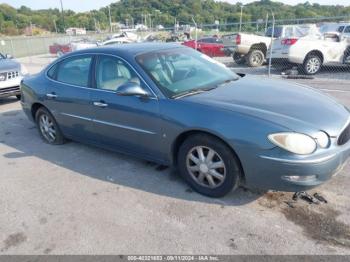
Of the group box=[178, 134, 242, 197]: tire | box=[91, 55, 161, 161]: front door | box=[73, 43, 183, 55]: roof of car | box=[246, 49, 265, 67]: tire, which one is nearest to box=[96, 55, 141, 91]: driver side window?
box=[91, 55, 161, 161]: front door

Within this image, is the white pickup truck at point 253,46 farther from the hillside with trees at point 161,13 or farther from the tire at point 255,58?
the hillside with trees at point 161,13

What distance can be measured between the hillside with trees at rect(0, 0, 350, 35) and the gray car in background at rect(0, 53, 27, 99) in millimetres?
18233

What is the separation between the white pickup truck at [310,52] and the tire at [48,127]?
8.51 meters

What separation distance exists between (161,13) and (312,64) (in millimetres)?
44297

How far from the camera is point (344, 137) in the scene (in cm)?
311

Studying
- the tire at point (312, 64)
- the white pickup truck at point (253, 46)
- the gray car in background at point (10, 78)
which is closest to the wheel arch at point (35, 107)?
the gray car in background at point (10, 78)

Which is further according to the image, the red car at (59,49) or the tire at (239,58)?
the red car at (59,49)

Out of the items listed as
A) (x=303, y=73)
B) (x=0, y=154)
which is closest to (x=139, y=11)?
(x=303, y=73)

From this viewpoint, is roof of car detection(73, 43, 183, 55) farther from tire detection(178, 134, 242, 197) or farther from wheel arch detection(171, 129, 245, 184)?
tire detection(178, 134, 242, 197)

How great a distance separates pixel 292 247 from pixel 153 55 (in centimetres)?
260

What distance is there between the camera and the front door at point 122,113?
3652 millimetres

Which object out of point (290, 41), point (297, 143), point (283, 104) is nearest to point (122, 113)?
point (283, 104)

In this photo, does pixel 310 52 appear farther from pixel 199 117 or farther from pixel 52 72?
pixel 199 117

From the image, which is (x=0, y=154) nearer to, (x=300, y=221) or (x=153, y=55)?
(x=153, y=55)
